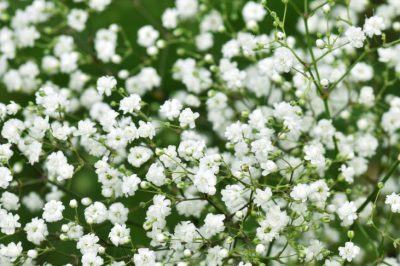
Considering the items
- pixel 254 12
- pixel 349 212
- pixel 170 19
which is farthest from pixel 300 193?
pixel 170 19

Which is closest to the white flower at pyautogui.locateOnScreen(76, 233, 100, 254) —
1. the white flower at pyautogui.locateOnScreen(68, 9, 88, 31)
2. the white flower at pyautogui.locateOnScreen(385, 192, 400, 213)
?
the white flower at pyautogui.locateOnScreen(385, 192, 400, 213)

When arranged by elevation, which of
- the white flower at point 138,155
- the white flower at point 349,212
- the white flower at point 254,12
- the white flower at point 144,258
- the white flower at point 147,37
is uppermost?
the white flower at point 147,37

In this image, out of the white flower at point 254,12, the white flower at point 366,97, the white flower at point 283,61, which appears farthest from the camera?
the white flower at point 254,12

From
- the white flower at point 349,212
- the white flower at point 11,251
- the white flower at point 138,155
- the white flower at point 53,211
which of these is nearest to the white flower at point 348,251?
the white flower at point 349,212

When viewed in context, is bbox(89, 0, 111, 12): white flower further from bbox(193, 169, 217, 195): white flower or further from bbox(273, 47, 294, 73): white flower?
bbox(193, 169, 217, 195): white flower

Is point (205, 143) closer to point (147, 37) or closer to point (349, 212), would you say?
point (147, 37)

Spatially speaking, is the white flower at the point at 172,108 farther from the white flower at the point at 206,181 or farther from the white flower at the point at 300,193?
the white flower at the point at 300,193

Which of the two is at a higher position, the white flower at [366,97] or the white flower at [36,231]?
the white flower at [366,97]
